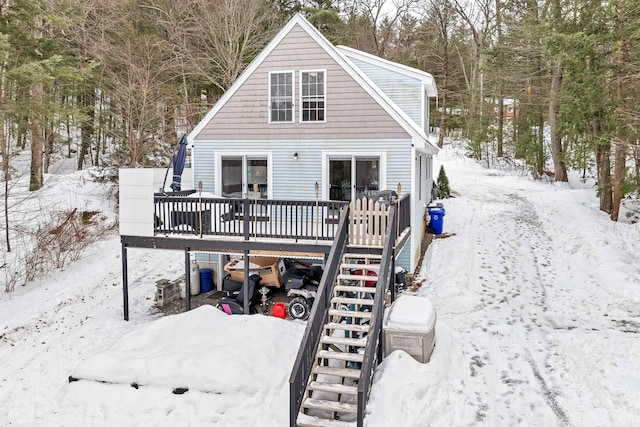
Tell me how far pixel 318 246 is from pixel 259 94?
5.25 meters

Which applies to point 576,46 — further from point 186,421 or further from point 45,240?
point 45,240

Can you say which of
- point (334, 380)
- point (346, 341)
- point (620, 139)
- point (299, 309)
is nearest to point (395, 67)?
point (620, 139)

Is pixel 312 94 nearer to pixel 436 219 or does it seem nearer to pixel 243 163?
pixel 243 163

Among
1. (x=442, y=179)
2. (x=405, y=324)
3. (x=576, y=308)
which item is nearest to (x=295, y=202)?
(x=405, y=324)

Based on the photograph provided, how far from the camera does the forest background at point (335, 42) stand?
1422 cm

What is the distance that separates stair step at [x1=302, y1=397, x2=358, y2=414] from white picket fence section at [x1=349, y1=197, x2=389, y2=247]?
3.66 meters

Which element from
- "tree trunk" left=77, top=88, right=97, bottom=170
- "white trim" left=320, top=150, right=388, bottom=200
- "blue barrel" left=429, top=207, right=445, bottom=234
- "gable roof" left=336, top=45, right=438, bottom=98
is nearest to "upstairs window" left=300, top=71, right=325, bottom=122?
"white trim" left=320, top=150, right=388, bottom=200

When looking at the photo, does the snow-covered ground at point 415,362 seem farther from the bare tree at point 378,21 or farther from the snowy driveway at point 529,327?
the bare tree at point 378,21

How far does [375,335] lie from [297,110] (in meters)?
7.67

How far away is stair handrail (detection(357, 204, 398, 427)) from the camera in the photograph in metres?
6.22

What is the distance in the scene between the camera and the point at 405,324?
7.70m

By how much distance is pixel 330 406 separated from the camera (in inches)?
260

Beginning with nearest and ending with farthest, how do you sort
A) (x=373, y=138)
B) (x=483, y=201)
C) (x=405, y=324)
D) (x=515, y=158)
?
(x=405, y=324)
(x=373, y=138)
(x=483, y=201)
(x=515, y=158)

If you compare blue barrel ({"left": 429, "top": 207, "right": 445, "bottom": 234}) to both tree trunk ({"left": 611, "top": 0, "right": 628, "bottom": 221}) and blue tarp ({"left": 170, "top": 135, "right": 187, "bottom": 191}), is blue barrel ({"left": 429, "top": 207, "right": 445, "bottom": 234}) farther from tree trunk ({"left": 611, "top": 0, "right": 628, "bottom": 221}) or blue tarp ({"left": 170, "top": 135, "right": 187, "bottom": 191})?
blue tarp ({"left": 170, "top": 135, "right": 187, "bottom": 191})
